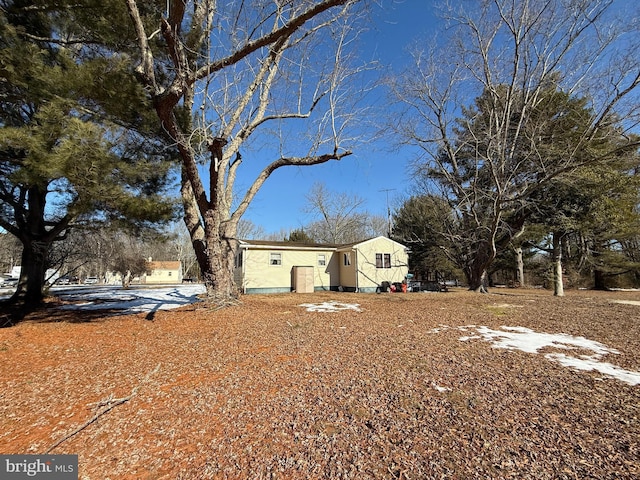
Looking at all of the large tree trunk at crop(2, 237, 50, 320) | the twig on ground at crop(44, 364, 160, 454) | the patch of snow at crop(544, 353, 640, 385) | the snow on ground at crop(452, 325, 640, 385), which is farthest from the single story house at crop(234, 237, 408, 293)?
the patch of snow at crop(544, 353, 640, 385)

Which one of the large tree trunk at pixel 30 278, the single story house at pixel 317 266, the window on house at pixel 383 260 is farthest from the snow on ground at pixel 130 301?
the window on house at pixel 383 260

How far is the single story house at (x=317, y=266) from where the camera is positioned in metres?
15.3

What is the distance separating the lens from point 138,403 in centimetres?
293

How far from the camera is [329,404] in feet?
9.20

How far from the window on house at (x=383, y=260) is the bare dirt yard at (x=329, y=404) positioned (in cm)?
1127

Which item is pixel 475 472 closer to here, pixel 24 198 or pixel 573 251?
pixel 24 198

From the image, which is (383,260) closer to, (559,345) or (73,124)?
(559,345)

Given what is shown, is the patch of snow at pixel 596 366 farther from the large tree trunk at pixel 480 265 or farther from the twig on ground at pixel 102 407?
the large tree trunk at pixel 480 265

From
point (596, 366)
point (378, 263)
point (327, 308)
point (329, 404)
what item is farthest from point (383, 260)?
point (329, 404)

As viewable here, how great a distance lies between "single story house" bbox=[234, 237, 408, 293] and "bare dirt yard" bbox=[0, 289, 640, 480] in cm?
968

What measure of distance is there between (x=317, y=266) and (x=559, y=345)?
12935mm

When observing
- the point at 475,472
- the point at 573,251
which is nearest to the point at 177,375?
the point at 475,472

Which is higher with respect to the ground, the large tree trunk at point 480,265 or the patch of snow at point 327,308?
the large tree trunk at point 480,265

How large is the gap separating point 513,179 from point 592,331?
31.6 feet
